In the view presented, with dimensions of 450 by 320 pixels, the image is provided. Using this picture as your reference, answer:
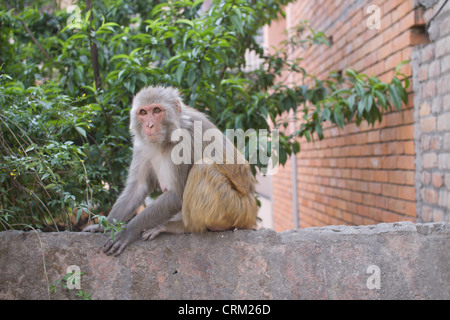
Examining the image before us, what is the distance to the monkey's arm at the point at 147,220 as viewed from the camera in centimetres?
267

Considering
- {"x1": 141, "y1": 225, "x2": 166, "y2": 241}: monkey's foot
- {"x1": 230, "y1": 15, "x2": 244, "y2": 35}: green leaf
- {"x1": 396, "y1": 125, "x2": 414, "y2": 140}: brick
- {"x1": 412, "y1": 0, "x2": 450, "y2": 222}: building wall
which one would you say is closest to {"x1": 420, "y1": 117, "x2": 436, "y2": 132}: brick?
{"x1": 412, "y1": 0, "x2": 450, "y2": 222}: building wall

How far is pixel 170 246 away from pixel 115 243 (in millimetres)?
350

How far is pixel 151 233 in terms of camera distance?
2746 mm

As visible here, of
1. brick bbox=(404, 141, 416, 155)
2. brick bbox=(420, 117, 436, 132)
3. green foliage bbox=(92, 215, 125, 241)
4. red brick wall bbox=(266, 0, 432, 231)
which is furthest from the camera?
red brick wall bbox=(266, 0, 432, 231)

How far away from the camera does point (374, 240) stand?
2621 millimetres

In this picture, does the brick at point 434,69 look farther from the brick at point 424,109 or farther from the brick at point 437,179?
the brick at point 437,179

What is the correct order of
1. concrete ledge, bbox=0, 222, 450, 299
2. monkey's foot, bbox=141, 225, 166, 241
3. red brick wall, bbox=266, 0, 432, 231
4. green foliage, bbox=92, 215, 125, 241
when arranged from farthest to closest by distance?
red brick wall, bbox=266, 0, 432, 231, monkey's foot, bbox=141, 225, 166, 241, concrete ledge, bbox=0, 222, 450, 299, green foliage, bbox=92, 215, 125, 241

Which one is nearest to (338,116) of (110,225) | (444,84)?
(444,84)

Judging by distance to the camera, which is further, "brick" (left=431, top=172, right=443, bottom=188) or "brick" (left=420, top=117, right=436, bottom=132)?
"brick" (left=420, top=117, right=436, bottom=132)

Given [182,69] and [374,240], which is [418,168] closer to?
[374,240]

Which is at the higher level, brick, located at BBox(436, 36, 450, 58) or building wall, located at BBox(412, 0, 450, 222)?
brick, located at BBox(436, 36, 450, 58)

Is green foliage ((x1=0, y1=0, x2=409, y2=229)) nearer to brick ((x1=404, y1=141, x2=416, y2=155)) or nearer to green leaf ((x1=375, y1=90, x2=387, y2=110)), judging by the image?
green leaf ((x1=375, y1=90, x2=387, y2=110))

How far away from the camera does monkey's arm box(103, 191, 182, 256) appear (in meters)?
2.67

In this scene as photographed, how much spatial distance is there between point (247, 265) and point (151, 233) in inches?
26.1
